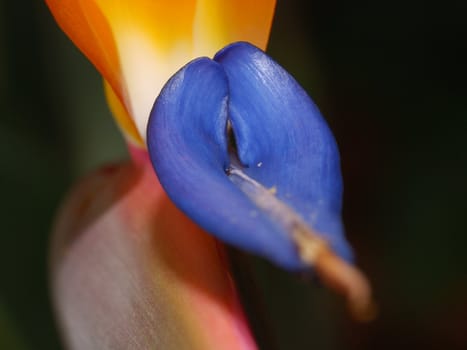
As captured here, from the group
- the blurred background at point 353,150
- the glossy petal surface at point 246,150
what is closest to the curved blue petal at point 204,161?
the glossy petal surface at point 246,150

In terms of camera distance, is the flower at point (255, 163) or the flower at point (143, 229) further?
the flower at point (143, 229)

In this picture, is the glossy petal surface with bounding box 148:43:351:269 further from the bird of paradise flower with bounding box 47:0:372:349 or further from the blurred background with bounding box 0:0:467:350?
the blurred background with bounding box 0:0:467:350

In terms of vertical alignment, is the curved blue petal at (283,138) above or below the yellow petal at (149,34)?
below

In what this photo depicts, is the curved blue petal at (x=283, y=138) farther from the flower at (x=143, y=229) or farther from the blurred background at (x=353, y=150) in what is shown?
the blurred background at (x=353, y=150)

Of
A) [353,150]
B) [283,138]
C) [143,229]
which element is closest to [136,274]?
[143,229]

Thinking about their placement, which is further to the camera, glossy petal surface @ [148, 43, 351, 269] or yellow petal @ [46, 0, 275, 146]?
yellow petal @ [46, 0, 275, 146]

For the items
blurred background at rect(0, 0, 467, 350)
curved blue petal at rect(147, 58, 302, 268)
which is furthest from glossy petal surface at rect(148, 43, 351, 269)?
blurred background at rect(0, 0, 467, 350)
